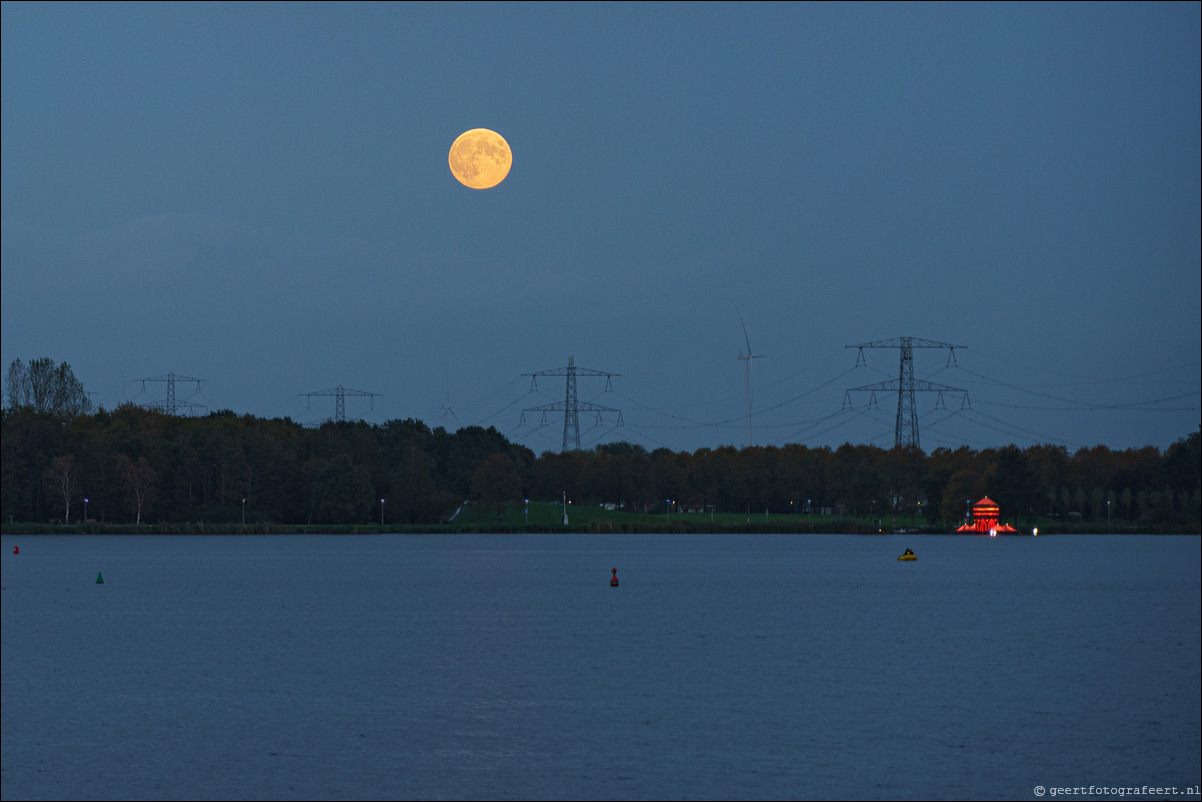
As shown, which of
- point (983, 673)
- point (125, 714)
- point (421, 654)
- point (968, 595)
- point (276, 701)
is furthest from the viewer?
point (968, 595)

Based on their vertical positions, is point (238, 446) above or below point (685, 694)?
above

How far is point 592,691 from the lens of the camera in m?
42.6

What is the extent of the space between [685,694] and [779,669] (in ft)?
23.5

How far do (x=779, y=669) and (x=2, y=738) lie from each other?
85.4ft

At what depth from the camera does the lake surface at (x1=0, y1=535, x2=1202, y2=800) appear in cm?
3038

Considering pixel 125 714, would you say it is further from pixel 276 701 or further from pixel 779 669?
pixel 779 669

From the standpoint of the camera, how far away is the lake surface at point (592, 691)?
30.4 metres

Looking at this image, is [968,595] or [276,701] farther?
[968,595]

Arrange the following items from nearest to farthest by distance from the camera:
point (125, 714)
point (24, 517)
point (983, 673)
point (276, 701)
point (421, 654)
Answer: point (125, 714), point (276, 701), point (983, 673), point (421, 654), point (24, 517)

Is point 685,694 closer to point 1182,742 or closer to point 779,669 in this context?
point 779,669

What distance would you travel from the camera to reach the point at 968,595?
3452 inches

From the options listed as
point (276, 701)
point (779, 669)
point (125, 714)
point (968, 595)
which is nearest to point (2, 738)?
point (125, 714)

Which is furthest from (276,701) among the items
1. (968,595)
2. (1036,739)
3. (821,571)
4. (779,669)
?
(821,571)

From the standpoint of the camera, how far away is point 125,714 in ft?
124
